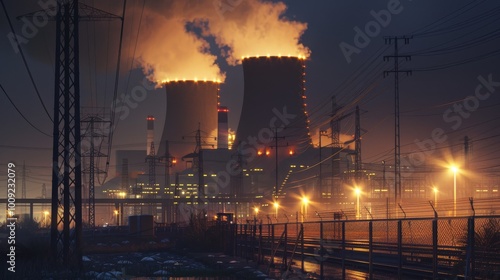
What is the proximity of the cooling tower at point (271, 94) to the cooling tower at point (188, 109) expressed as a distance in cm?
765

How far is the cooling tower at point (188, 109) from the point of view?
9400 cm

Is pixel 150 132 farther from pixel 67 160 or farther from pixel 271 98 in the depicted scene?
pixel 67 160

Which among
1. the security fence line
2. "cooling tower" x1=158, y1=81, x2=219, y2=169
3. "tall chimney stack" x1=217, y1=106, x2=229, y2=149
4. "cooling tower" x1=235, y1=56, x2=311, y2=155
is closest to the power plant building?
"cooling tower" x1=235, y1=56, x2=311, y2=155

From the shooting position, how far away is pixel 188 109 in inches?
3713

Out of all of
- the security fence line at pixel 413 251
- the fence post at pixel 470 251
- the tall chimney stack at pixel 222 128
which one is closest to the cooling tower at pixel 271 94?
the tall chimney stack at pixel 222 128

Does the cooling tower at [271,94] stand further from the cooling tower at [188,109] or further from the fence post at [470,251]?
the fence post at [470,251]

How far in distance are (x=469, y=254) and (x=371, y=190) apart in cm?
9239

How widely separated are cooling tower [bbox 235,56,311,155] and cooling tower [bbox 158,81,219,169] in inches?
301

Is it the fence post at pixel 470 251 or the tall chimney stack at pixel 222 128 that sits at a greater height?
the tall chimney stack at pixel 222 128

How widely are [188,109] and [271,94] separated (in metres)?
17.0

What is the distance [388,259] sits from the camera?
2234 centimetres

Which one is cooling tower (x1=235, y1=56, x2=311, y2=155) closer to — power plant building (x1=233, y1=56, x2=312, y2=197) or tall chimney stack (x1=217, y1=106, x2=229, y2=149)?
power plant building (x1=233, y1=56, x2=312, y2=197)

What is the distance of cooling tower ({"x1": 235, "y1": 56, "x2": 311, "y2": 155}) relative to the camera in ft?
263

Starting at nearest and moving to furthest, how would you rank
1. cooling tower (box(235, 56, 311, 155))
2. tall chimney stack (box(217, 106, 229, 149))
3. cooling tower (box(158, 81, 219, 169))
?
cooling tower (box(235, 56, 311, 155)), cooling tower (box(158, 81, 219, 169)), tall chimney stack (box(217, 106, 229, 149))
